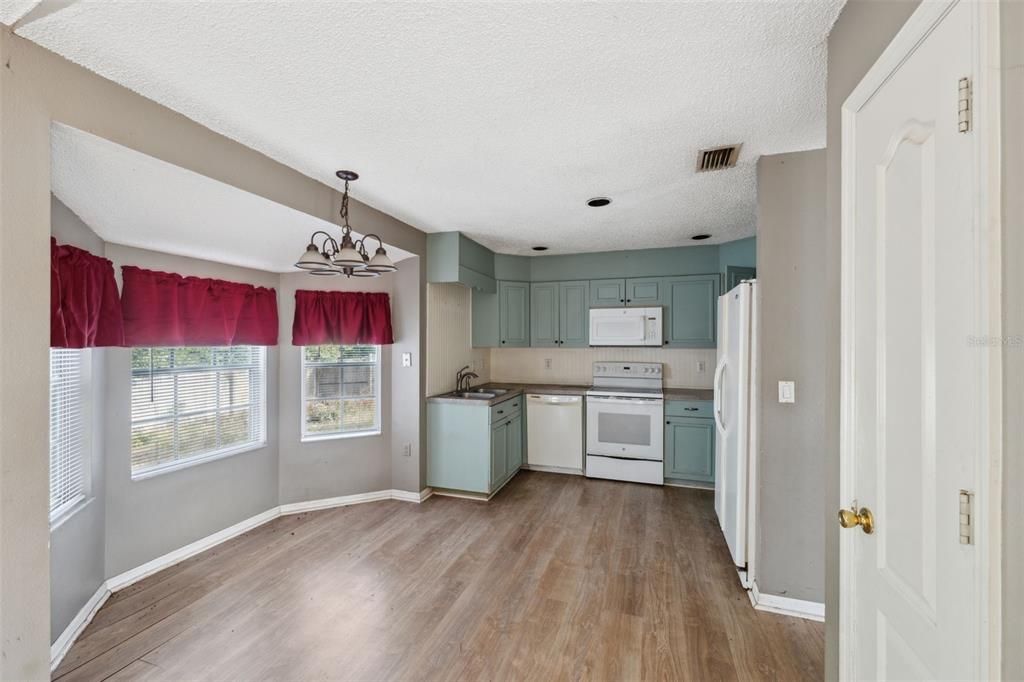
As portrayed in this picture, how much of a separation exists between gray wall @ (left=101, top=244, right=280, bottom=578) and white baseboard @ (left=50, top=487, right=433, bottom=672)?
40mm

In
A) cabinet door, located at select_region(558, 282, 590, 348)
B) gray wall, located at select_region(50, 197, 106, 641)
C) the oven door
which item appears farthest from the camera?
cabinet door, located at select_region(558, 282, 590, 348)

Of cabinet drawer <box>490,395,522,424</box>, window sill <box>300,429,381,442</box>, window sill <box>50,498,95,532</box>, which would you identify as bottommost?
window sill <box>50,498,95,532</box>

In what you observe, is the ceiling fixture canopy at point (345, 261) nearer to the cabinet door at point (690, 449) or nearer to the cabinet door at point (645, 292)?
the cabinet door at point (645, 292)

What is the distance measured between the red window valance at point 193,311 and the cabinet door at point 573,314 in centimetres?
290

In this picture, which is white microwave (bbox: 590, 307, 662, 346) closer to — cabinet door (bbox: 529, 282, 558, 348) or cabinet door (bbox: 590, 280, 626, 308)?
cabinet door (bbox: 590, 280, 626, 308)

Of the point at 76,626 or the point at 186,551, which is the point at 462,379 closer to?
the point at 186,551

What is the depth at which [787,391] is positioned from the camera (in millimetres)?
2180

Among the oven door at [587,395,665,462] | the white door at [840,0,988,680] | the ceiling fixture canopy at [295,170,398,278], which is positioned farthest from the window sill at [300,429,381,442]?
the white door at [840,0,988,680]

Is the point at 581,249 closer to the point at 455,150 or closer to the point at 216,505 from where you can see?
the point at 455,150

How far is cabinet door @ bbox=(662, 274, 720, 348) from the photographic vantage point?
4234 mm

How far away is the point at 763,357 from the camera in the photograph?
87.2 inches

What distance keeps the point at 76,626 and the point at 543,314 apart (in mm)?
4176

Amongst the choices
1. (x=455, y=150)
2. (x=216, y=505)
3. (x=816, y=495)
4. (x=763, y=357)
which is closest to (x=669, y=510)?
(x=816, y=495)

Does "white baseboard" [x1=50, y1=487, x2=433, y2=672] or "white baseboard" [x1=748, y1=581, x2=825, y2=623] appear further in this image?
"white baseboard" [x1=748, y1=581, x2=825, y2=623]
